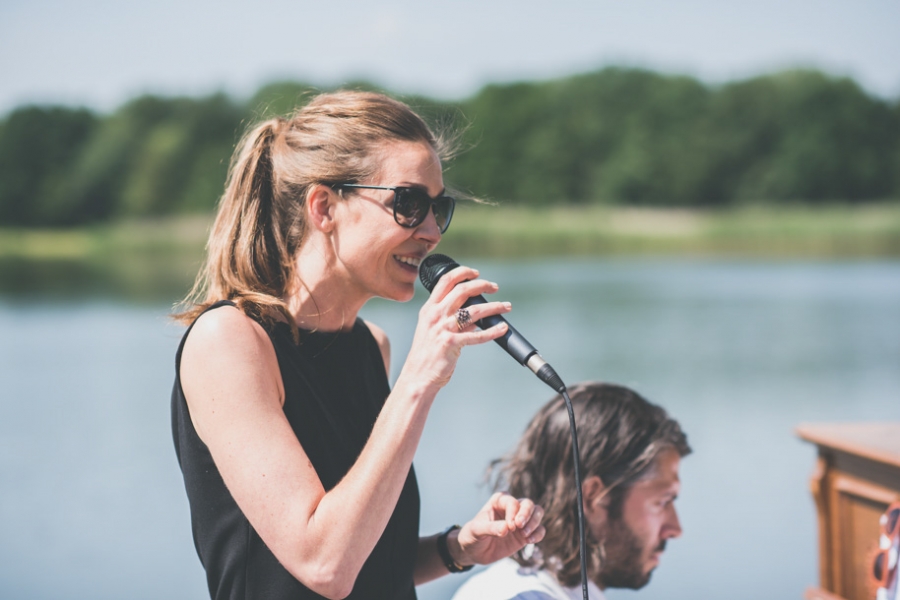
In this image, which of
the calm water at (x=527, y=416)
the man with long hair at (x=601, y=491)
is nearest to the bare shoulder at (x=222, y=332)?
the calm water at (x=527, y=416)

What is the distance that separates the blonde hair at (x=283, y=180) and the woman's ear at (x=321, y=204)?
1cm

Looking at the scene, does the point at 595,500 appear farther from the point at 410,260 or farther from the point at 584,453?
the point at 410,260

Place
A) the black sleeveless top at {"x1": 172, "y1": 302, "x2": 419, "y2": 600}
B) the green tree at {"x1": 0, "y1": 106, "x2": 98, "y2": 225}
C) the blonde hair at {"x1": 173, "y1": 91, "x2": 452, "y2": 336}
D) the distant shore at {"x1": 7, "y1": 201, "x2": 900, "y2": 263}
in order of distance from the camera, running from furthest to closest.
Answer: the distant shore at {"x1": 7, "y1": 201, "x2": 900, "y2": 263} → the green tree at {"x1": 0, "y1": 106, "x2": 98, "y2": 225} → the blonde hair at {"x1": 173, "y1": 91, "x2": 452, "y2": 336} → the black sleeveless top at {"x1": 172, "y1": 302, "x2": 419, "y2": 600}

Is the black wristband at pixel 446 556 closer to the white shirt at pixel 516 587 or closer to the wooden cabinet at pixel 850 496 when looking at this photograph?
the white shirt at pixel 516 587

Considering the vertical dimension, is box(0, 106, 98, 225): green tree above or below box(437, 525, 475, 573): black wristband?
below

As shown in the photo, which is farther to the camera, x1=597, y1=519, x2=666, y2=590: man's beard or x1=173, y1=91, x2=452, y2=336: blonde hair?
x1=597, y1=519, x2=666, y2=590: man's beard

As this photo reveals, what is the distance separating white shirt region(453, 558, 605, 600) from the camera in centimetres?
167

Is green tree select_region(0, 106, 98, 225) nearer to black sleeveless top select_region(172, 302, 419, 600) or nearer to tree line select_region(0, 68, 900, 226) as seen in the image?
tree line select_region(0, 68, 900, 226)

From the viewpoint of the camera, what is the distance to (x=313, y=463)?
50.9 inches

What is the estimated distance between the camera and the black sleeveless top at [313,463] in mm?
1236

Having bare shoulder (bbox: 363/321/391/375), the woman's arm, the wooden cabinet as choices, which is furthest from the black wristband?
the wooden cabinet

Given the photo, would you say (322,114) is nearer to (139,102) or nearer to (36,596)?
(36,596)

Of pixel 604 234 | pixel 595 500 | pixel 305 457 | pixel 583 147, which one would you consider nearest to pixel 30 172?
pixel 604 234

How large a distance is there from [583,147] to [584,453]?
32290 mm
